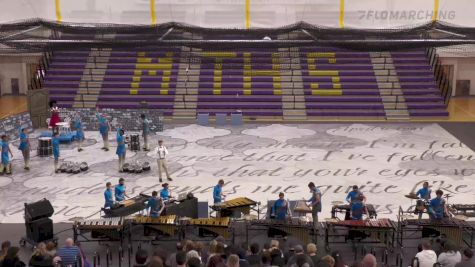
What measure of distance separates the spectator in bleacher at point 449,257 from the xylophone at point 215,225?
18.3ft

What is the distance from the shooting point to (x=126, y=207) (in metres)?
16.8

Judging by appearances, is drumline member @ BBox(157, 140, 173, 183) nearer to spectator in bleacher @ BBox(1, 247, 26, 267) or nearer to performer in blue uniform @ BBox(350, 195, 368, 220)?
performer in blue uniform @ BBox(350, 195, 368, 220)

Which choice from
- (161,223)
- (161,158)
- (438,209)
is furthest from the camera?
(161,158)

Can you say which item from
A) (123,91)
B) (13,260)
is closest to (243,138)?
(123,91)

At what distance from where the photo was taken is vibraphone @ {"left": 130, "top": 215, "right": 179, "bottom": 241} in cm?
1547

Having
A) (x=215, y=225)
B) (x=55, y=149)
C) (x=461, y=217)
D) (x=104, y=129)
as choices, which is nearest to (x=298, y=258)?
(x=215, y=225)

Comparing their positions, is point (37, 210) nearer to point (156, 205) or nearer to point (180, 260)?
point (156, 205)

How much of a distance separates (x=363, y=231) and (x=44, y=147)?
628 inches

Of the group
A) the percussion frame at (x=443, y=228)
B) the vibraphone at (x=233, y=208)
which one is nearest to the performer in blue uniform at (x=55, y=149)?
the vibraphone at (x=233, y=208)

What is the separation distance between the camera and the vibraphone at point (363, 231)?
49.2 ft

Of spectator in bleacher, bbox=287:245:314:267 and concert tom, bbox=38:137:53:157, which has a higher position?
spectator in bleacher, bbox=287:245:314:267

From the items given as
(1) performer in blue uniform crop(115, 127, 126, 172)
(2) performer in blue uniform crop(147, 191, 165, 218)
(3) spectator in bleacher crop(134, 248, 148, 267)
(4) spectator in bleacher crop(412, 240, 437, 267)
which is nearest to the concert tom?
(1) performer in blue uniform crop(115, 127, 126, 172)

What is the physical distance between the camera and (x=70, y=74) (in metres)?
38.9

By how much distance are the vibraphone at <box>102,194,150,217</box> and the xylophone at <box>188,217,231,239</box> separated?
6.98 ft
